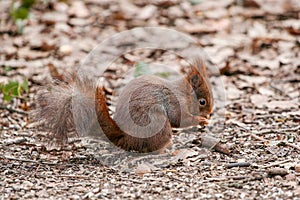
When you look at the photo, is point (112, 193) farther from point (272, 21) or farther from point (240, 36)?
point (272, 21)

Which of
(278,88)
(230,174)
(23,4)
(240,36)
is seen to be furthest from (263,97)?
(23,4)

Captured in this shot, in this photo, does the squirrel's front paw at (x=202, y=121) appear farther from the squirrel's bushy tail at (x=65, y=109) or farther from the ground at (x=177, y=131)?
the squirrel's bushy tail at (x=65, y=109)

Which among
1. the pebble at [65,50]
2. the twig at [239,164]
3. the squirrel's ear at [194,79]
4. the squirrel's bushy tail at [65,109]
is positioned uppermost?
the pebble at [65,50]

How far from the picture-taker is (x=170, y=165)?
3.26 metres

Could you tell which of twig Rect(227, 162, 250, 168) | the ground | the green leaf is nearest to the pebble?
the ground

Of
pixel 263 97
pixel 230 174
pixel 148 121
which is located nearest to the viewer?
pixel 230 174

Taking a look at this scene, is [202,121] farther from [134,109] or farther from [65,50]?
[65,50]

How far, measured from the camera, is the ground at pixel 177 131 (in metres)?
2.96

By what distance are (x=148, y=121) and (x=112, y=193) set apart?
585mm

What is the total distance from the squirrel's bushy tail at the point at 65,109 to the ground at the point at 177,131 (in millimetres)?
146

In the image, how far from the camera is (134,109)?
3312mm

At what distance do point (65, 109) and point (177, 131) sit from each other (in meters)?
1.06

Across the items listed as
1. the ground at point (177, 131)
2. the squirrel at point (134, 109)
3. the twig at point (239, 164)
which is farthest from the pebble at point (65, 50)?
the twig at point (239, 164)

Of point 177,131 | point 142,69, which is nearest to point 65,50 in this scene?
point 142,69
